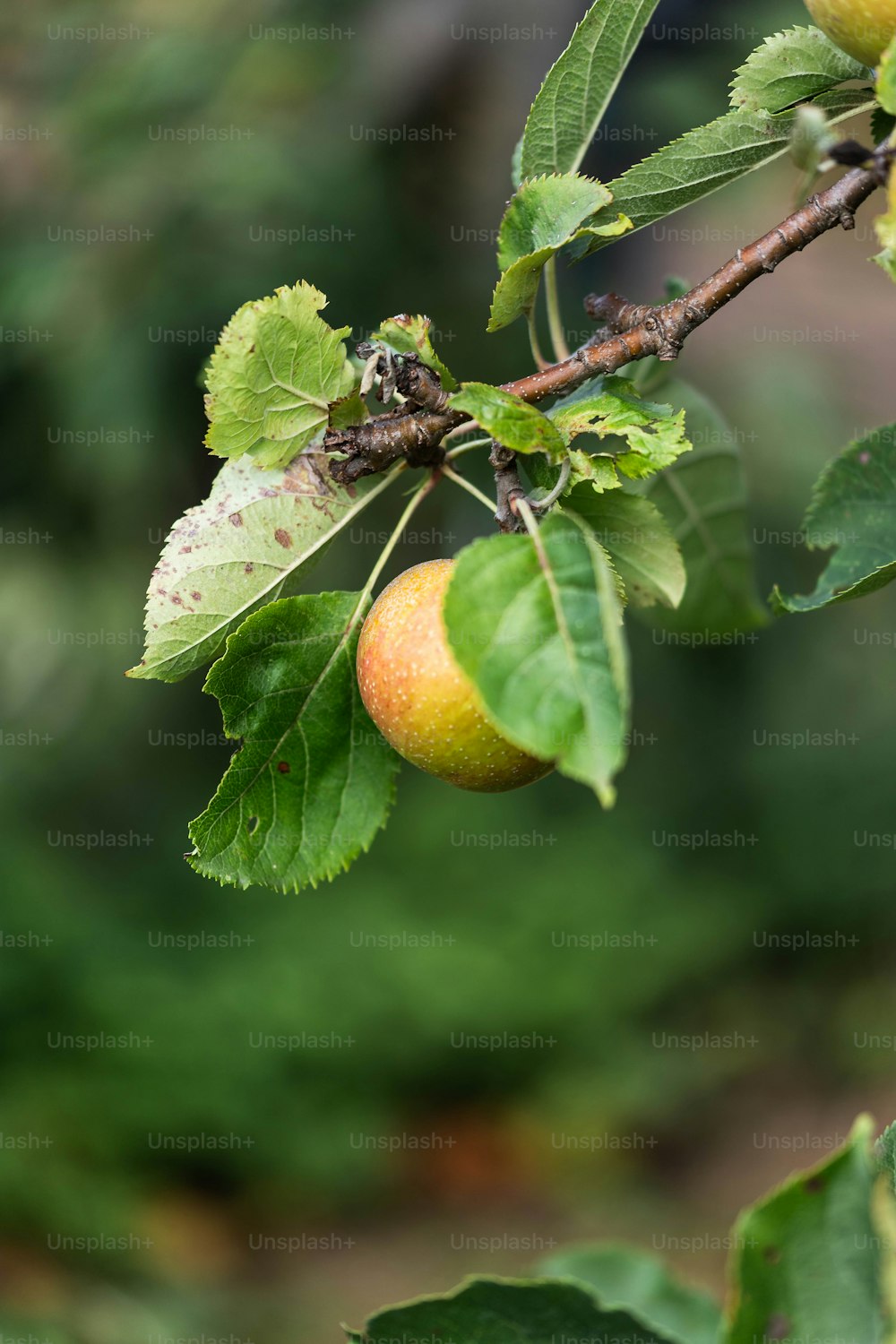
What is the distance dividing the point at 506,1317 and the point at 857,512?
763 millimetres

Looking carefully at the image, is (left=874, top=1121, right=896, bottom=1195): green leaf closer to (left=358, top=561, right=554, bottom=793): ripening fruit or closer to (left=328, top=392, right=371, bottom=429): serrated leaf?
(left=358, top=561, right=554, bottom=793): ripening fruit

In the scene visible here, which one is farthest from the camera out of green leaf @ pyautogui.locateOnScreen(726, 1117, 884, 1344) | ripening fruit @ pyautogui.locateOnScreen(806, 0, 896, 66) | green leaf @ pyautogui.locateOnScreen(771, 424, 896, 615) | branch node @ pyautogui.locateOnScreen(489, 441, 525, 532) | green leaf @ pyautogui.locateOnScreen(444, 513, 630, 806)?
green leaf @ pyautogui.locateOnScreen(771, 424, 896, 615)

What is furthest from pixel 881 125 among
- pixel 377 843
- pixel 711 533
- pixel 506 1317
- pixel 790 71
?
pixel 377 843

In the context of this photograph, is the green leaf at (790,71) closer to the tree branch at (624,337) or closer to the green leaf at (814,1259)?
the tree branch at (624,337)

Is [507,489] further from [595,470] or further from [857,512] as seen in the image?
[857,512]

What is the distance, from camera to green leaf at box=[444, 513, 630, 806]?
624mm

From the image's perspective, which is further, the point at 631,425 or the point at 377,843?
the point at 377,843

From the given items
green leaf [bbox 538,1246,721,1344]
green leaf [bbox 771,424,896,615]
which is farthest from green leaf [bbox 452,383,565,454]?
green leaf [bbox 538,1246,721,1344]

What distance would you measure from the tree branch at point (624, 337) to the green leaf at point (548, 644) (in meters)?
0.19

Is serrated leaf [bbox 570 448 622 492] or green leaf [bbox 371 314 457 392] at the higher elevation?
green leaf [bbox 371 314 457 392]

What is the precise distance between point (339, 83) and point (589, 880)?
2998 mm

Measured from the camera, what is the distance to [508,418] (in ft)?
2.57

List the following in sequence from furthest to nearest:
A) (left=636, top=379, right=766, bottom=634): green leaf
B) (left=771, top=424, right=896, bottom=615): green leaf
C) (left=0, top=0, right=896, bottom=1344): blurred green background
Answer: (left=0, top=0, right=896, bottom=1344): blurred green background < (left=636, top=379, right=766, bottom=634): green leaf < (left=771, top=424, right=896, bottom=615): green leaf

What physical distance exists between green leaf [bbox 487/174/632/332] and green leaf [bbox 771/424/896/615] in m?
0.35
